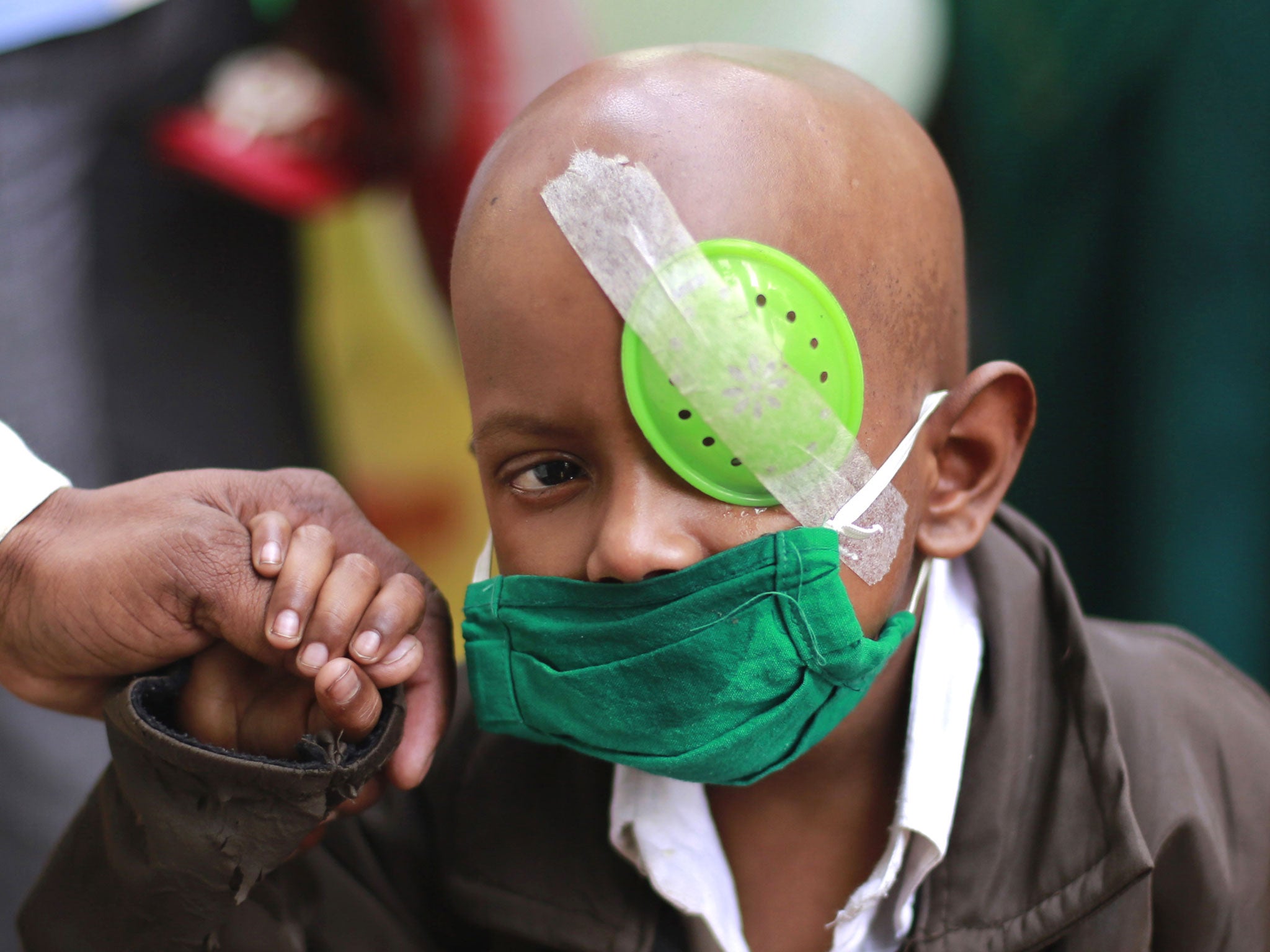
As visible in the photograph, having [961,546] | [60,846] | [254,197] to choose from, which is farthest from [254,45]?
[961,546]

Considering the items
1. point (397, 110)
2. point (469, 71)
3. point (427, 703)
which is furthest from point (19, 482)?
point (397, 110)

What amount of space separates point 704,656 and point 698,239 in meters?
0.49

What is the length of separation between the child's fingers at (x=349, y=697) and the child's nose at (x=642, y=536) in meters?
0.31

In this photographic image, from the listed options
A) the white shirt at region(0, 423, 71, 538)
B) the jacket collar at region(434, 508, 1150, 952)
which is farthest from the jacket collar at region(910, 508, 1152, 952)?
the white shirt at region(0, 423, 71, 538)

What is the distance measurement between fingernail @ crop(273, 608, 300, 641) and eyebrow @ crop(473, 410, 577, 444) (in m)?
0.32

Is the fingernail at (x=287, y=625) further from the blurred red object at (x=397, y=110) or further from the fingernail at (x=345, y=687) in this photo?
the blurred red object at (x=397, y=110)

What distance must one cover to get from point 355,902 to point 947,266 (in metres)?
1.28

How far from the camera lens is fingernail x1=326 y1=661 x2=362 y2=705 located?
53.9 inches

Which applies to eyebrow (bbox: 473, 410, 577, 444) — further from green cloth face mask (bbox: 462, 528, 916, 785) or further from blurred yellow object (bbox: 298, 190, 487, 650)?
blurred yellow object (bbox: 298, 190, 487, 650)

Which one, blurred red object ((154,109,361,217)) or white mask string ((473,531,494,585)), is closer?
white mask string ((473,531,494,585))

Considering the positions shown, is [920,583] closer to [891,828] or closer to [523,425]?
[891,828]

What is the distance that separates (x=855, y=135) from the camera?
148 cm

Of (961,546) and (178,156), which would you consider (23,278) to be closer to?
(178,156)

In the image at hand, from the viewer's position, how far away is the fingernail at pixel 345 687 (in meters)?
1.37
